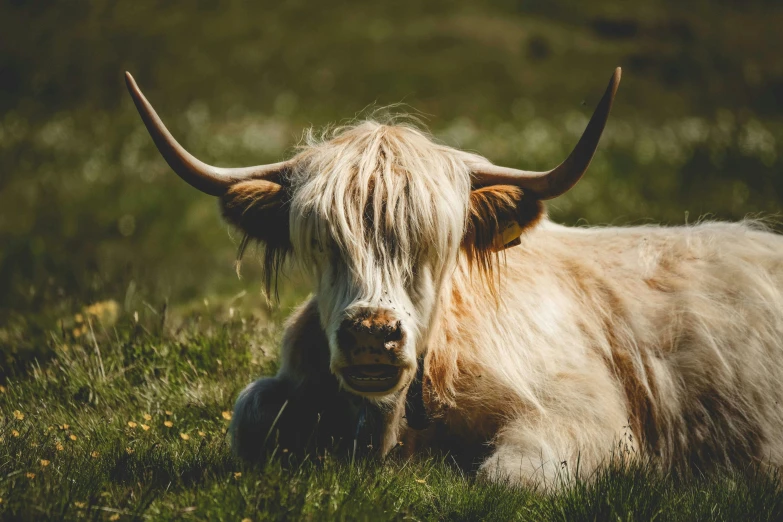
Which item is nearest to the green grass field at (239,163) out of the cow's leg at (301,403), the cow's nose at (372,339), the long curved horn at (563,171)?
the cow's leg at (301,403)

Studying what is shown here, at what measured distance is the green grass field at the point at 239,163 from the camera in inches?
151

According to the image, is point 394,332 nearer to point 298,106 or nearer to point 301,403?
point 301,403

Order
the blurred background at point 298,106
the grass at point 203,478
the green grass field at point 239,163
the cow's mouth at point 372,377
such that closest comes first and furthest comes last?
the grass at point 203,478 → the green grass field at point 239,163 → the cow's mouth at point 372,377 → the blurred background at point 298,106

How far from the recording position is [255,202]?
461 centimetres

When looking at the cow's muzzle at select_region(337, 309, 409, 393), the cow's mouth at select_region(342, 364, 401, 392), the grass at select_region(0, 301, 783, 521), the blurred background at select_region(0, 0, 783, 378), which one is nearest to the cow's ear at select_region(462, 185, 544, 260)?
the cow's muzzle at select_region(337, 309, 409, 393)

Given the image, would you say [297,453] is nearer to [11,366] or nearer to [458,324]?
[458,324]

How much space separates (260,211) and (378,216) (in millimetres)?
712

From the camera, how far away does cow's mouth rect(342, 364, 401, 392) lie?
13.0 ft

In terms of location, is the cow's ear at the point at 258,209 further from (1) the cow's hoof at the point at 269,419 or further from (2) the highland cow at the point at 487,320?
(1) the cow's hoof at the point at 269,419

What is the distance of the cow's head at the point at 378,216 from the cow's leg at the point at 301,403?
43cm

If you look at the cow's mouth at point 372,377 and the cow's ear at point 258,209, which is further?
the cow's ear at point 258,209

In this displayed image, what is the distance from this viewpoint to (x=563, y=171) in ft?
14.5

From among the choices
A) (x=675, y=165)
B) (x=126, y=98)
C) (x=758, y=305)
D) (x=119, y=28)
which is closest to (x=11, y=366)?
(x=758, y=305)

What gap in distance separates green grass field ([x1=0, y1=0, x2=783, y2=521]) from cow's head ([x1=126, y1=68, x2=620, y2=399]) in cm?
36
